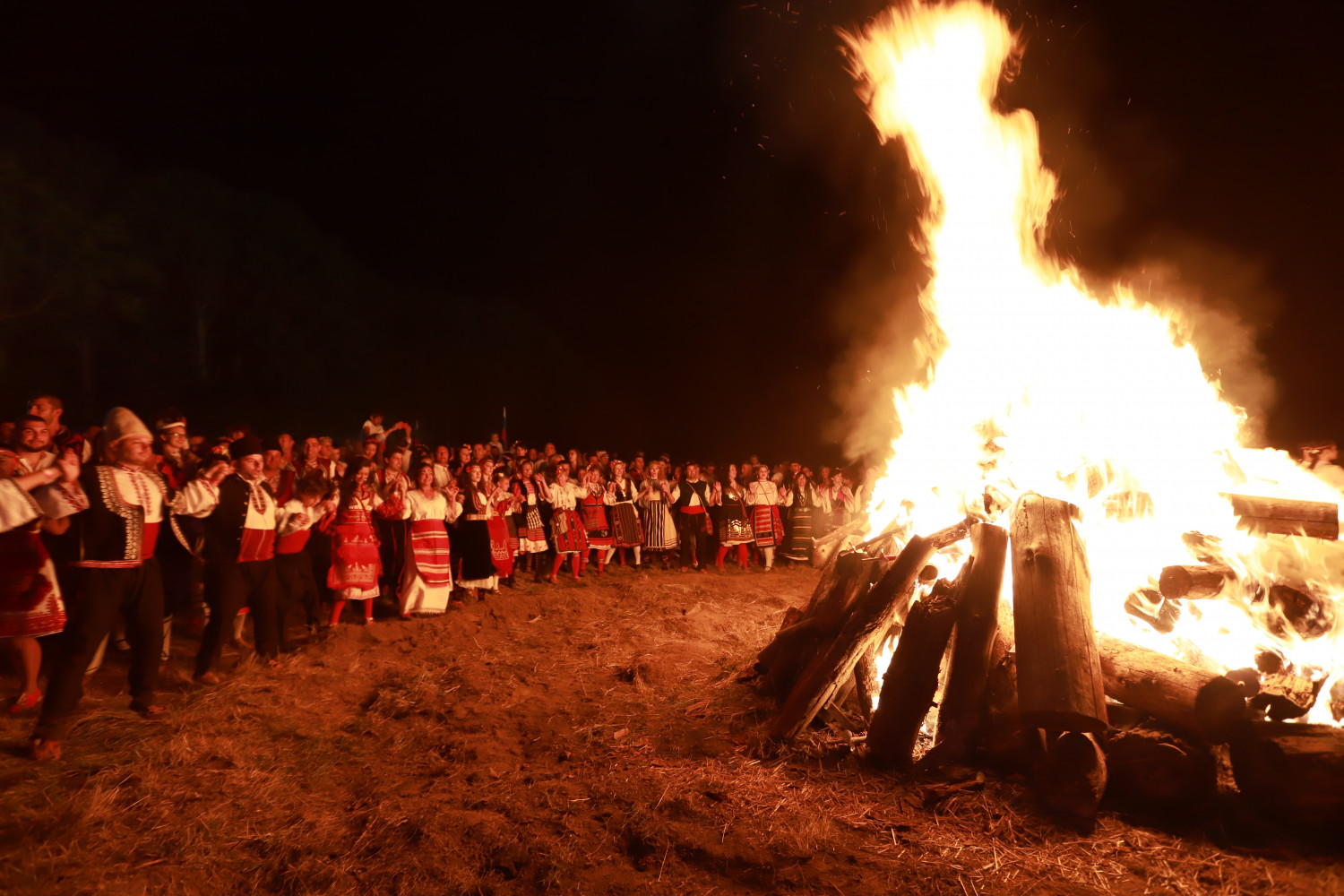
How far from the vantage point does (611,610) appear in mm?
9016

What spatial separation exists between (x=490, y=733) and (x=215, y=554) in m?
3.01

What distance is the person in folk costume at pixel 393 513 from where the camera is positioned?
8.08 metres

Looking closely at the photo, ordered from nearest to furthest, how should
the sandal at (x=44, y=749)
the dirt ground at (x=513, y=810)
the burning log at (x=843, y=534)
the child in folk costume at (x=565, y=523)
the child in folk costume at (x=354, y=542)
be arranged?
the dirt ground at (x=513, y=810) < the sandal at (x=44, y=749) < the child in folk costume at (x=354, y=542) < the burning log at (x=843, y=534) < the child in folk costume at (x=565, y=523)

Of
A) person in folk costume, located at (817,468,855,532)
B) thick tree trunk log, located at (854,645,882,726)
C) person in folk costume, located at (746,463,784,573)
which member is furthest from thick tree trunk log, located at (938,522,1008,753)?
person in folk costume, located at (817,468,855,532)

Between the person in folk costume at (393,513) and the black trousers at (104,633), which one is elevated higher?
the person in folk costume at (393,513)

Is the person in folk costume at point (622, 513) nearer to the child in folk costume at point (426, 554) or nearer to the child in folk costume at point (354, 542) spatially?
the child in folk costume at point (426, 554)

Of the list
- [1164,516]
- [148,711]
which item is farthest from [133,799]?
[1164,516]

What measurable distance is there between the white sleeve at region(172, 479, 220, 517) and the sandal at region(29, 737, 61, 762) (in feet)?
5.63

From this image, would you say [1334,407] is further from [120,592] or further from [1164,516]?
[120,592]

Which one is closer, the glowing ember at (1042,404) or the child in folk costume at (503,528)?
the glowing ember at (1042,404)

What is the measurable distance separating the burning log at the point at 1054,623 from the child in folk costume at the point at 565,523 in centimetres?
769

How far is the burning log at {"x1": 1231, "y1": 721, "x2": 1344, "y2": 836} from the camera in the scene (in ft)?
11.2

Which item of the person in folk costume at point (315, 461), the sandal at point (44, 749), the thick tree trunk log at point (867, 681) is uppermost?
the person in folk costume at point (315, 461)

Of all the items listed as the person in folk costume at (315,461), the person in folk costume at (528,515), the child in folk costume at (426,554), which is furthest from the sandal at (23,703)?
the person in folk costume at (528,515)
